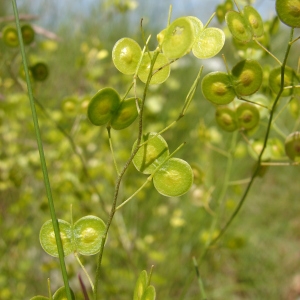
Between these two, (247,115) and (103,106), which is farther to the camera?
(247,115)

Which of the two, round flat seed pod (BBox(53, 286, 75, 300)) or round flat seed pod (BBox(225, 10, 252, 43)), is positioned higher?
round flat seed pod (BBox(225, 10, 252, 43))

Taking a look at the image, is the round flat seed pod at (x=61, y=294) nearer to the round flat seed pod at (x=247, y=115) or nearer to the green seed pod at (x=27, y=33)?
the round flat seed pod at (x=247, y=115)

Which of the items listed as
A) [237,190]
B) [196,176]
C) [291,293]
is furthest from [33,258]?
[291,293]

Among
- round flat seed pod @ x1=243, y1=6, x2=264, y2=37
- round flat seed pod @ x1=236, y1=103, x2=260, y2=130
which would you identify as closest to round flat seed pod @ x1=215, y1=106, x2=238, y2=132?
round flat seed pod @ x1=236, y1=103, x2=260, y2=130

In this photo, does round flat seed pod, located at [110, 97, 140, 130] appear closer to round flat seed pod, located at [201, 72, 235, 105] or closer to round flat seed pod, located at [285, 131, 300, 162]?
round flat seed pod, located at [201, 72, 235, 105]

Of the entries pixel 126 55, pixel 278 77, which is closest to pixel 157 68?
pixel 126 55

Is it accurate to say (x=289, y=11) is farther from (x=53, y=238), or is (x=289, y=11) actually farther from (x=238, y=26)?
(x=53, y=238)
